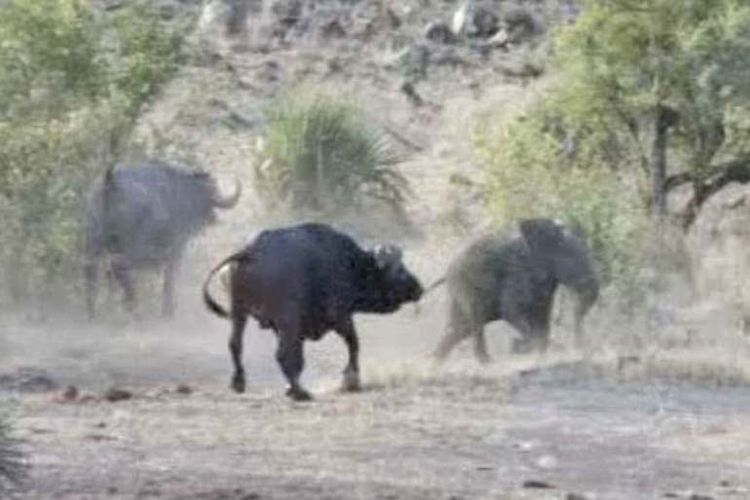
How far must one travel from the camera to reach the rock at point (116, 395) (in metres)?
21.0

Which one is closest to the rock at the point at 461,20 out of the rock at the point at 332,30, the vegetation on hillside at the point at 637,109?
the rock at the point at 332,30

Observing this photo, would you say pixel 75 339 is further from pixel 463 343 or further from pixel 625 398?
pixel 625 398

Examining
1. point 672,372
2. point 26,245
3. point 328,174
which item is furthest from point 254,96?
point 672,372

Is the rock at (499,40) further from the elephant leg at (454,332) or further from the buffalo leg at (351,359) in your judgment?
the buffalo leg at (351,359)

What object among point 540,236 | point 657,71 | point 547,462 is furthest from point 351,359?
point 657,71

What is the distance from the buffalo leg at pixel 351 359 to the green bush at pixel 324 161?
1375 centimetres

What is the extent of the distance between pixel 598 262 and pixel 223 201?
24.0 ft

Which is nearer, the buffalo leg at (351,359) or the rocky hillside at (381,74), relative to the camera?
the buffalo leg at (351,359)

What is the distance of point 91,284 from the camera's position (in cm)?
2873

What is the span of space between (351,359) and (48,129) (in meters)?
6.08

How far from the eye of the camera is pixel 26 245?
2761cm

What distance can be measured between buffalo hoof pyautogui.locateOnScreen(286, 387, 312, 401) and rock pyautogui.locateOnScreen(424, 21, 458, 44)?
82.3ft

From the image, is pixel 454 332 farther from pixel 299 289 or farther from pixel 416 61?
pixel 416 61

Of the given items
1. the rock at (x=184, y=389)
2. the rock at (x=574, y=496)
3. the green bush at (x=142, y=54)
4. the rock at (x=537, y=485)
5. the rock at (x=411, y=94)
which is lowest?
the rock at (x=574, y=496)
